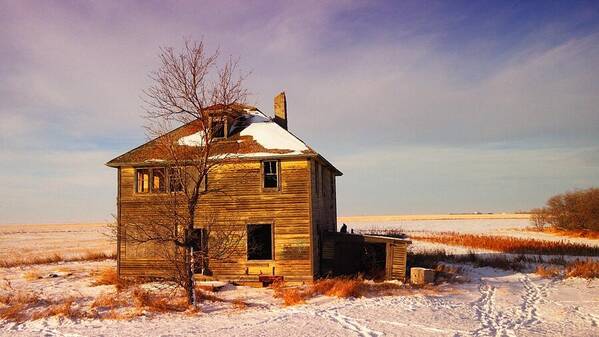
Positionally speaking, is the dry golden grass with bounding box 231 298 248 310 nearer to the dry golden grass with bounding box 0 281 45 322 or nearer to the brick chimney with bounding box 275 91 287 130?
the dry golden grass with bounding box 0 281 45 322

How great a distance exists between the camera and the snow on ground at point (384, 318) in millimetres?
11469

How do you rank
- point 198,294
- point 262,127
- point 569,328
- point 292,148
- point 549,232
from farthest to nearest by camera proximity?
1. point 549,232
2. point 262,127
3. point 292,148
4. point 198,294
5. point 569,328

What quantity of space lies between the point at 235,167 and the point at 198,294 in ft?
18.3

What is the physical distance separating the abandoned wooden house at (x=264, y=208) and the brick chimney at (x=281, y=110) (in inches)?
68.4

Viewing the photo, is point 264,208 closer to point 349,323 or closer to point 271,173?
point 271,173

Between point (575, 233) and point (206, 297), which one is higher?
point (206, 297)

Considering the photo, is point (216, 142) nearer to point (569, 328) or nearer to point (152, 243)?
point (152, 243)

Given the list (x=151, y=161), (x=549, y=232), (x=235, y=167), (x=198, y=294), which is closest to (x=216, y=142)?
(x=235, y=167)

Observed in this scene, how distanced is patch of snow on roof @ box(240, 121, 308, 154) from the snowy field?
5.71m

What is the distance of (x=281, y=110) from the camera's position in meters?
23.1

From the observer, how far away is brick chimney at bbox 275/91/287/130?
75.4 ft

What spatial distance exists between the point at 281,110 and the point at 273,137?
134 inches

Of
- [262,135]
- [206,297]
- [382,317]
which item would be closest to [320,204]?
[262,135]

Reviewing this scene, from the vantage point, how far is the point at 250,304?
49.1 feet
